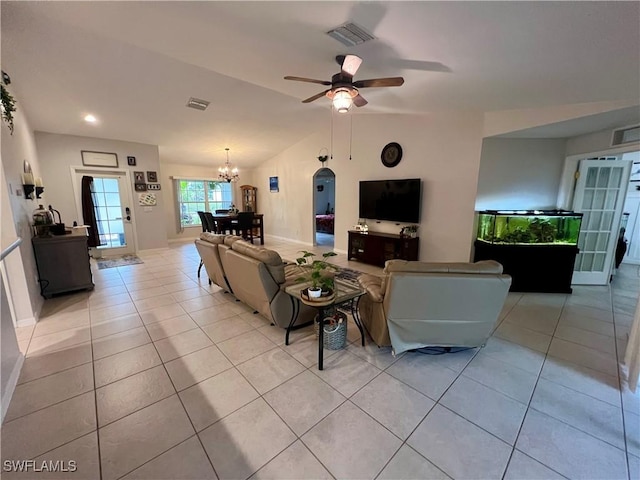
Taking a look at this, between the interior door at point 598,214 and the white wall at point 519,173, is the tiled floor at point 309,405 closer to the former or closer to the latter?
the interior door at point 598,214

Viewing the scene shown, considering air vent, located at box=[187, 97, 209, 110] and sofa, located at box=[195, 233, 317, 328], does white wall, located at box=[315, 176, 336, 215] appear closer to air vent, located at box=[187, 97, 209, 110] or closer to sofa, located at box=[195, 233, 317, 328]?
air vent, located at box=[187, 97, 209, 110]

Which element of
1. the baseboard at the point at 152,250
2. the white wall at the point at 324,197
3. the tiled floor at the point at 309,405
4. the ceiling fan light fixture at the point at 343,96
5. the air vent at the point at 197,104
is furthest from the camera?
the white wall at the point at 324,197

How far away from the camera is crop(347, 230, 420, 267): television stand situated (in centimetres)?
471

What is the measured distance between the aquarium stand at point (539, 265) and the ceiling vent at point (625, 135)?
143 centimetres

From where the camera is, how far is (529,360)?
2.27m

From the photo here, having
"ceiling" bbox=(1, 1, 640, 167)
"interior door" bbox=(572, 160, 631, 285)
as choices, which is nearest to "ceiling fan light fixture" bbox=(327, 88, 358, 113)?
"ceiling" bbox=(1, 1, 640, 167)

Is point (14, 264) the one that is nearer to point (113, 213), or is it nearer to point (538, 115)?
point (113, 213)

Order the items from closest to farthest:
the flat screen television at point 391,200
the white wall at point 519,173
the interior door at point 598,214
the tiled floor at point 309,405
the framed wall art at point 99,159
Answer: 1. the tiled floor at point 309,405
2. the interior door at point 598,214
3. the white wall at point 519,173
4. the flat screen television at point 391,200
5. the framed wall art at point 99,159

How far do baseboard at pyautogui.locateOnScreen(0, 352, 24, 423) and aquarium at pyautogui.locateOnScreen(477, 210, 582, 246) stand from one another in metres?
5.19

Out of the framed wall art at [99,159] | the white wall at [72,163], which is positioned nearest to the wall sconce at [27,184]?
the white wall at [72,163]

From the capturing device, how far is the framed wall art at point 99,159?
5.45m

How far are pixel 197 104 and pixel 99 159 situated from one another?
2939 mm

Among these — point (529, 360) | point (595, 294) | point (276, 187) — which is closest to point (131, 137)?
point (276, 187)

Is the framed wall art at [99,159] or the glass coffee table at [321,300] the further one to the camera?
the framed wall art at [99,159]
